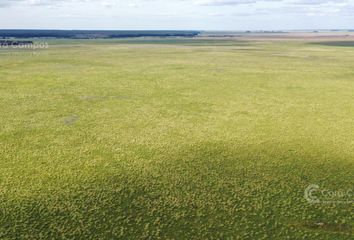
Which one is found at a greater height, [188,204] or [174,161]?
[174,161]

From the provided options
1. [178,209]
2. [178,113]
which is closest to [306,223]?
[178,209]

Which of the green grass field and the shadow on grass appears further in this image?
the green grass field

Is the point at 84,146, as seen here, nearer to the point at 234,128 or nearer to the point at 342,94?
the point at 234,128

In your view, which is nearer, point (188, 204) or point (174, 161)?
point (188, 204)

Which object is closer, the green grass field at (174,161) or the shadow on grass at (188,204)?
the shadow on grass at (188,204)
